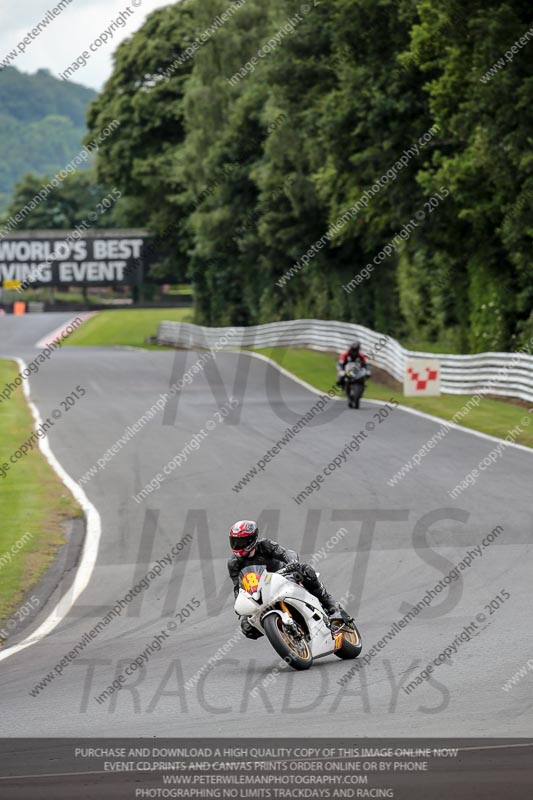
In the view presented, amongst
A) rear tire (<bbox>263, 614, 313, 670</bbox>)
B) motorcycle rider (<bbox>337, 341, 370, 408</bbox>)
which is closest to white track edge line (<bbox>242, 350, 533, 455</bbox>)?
motorcycle rider (<bbox>337, 341, 370, 408</bbox>)

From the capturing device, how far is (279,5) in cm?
4359

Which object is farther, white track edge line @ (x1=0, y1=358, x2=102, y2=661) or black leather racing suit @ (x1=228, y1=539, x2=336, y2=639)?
white track edge line @ (x1=0, y1=358, x2=102, y2=661)

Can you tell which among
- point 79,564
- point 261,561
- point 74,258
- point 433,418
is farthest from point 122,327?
point 261,561

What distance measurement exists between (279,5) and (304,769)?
4049 cm

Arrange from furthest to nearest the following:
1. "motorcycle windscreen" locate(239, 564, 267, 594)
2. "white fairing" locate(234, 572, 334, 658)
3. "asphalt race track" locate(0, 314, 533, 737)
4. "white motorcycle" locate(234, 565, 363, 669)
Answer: "motorcycle windscreen" locate(239, 564, 267, 594) < "white fairing" locate(234, 572, 334, 658) < "white motorcycle" locate(234, 565, 363, 669) < "asphalt race track" locate(0, 314, 533, 737)

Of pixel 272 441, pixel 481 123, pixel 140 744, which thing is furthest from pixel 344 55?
pixel 140 744

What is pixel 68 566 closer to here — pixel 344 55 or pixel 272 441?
pixel 272 441

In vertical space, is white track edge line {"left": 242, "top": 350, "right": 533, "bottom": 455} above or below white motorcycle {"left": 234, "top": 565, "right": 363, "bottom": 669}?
below

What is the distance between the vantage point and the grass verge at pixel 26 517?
13773 millimetres

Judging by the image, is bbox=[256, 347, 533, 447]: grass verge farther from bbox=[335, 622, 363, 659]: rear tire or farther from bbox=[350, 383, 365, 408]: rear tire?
bbox=[335, 622, 363, 659]: rear tire

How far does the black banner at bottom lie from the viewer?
606cm

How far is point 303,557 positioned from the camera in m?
13.8

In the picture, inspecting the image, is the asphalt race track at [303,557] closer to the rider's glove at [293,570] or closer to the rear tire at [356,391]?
the rear tire at [356,391]

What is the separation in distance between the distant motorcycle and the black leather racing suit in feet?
57.6
